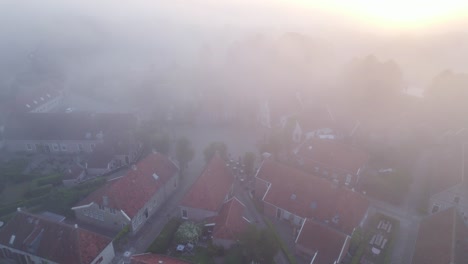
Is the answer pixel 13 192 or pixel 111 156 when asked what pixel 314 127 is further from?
pixel 13 192

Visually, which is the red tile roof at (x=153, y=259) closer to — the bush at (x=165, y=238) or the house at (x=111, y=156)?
the bush at (x=165, y=238)

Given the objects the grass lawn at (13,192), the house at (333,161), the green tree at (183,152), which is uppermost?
the house at (333,161)

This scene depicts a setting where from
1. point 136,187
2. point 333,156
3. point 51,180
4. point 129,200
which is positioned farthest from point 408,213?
point 51,180

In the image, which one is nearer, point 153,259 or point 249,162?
point 153,259

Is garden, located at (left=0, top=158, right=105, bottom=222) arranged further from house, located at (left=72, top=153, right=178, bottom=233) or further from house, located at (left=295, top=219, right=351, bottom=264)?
house, located at (left=295, top=219, right=351, bottom=264)

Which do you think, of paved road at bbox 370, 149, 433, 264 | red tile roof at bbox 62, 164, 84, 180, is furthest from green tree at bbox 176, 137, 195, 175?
paved road at bbox 370, 149, 433, 264

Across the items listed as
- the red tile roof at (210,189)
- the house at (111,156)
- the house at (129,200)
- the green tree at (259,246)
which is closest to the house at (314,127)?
the red tile roof at (210,189)
